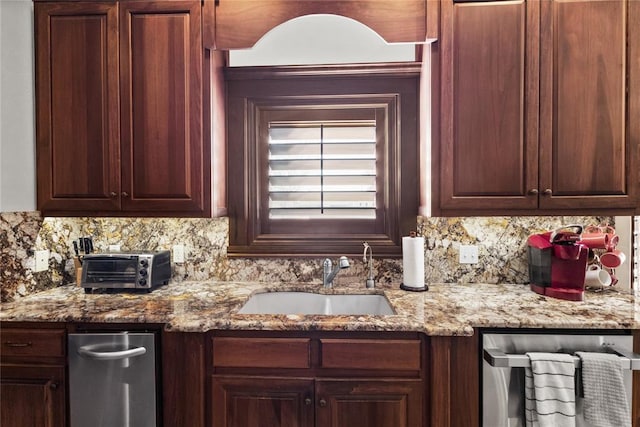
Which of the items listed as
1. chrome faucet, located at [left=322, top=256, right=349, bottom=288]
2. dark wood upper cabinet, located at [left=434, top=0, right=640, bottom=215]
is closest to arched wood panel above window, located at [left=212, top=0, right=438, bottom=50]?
dark wood upper cabinet, located at [left=434, top=0, right=640, bottom=215]

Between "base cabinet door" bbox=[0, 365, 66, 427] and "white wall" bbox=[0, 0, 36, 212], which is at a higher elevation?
"white wall" bbox=[0, 0, 36, 212]

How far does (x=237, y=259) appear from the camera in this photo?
226cm

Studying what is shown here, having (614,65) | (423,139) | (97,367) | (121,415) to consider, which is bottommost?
(121,415)

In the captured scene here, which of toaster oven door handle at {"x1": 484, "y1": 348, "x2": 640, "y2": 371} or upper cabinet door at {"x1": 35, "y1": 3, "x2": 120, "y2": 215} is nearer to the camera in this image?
toaster oven door handle at {"x1": 484, "y1": 348, "x2": 640, "y2": 371}

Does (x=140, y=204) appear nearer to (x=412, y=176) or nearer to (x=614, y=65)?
(x=412, y=176)

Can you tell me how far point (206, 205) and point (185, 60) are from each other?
74 centimetres

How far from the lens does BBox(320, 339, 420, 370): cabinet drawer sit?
4.87 feet

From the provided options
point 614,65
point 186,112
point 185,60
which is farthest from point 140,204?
point 614,65

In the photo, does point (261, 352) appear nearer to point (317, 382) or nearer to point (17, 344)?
point (317, 382)

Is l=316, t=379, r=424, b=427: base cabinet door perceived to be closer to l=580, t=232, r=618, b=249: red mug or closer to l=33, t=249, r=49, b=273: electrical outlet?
l=580, t=232, r=618, b=249: red mug

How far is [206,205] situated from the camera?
189 centimetres

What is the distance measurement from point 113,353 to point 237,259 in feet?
2.86

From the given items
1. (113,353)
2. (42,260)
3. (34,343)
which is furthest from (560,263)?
(42,260)

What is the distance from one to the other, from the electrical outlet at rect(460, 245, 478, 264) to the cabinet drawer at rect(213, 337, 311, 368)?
1.13m
